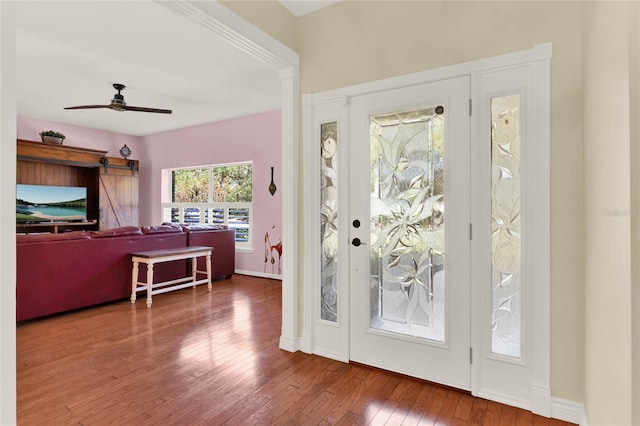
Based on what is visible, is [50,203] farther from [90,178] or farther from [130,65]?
[130,65]

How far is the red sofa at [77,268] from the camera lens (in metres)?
3.32

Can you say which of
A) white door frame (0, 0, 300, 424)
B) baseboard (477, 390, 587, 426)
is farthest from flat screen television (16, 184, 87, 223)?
baseboard (477, 390, 587, 426)

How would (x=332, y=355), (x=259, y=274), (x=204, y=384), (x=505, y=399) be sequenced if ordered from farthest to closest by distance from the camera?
(x=259, y=274) → (x=332, y=355) → (x=204, y=384) → (x=505, y=399)

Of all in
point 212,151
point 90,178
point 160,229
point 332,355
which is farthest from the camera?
point 90,178

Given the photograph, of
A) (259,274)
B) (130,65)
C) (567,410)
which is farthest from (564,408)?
(130,65)

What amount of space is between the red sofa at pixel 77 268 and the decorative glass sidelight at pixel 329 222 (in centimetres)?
283

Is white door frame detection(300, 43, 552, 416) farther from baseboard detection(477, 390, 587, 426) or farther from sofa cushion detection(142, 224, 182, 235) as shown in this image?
sofa cushion detection(142, 224, 182, 235)

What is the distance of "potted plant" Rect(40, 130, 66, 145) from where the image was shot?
18.9ft

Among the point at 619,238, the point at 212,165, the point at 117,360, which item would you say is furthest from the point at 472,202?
the point at 212,165

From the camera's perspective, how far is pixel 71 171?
21.9ft

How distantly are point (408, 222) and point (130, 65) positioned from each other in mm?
3525

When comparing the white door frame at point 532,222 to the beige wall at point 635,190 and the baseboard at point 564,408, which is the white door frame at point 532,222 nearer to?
the baseboard at point 564,408

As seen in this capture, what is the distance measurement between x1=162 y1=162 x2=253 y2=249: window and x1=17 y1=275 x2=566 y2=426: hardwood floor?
2992 mm

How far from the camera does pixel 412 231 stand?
230cm
